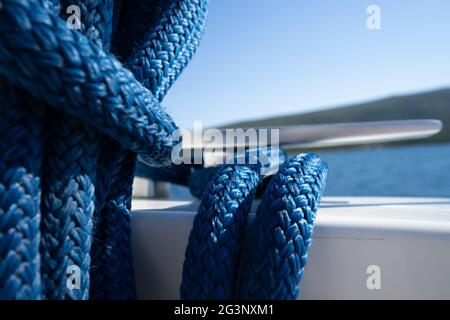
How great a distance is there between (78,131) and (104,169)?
0.20 feet

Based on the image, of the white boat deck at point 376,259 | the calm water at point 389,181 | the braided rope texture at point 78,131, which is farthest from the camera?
the calm water at point 389,181

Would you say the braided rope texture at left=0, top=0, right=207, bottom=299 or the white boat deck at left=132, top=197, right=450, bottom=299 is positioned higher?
the braided rope texture at left=0, top=0, right=207, bottom=299

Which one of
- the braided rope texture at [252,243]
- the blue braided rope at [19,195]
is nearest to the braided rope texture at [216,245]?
the braided rope texture at [252,243]

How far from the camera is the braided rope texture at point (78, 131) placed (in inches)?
12.0

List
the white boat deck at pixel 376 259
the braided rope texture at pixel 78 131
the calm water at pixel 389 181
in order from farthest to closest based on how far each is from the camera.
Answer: the calm water at pixel 389 181 → the white boat deck at pixel 376 259 → the braided rope texture at pixel 78 131

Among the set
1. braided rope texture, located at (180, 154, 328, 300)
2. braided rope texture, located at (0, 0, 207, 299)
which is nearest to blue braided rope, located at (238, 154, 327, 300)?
braided rope texture, located at (180, 154, 328, 300)

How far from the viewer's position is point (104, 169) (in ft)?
1.32

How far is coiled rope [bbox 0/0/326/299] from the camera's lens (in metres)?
0.31

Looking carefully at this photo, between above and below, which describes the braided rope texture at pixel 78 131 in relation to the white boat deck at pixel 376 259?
above

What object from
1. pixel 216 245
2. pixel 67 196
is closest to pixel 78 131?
pixel 67 196

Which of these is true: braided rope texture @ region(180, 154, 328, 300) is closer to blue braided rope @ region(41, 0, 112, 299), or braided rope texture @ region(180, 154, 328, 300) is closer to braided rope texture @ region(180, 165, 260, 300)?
braided rope texture @ region(180, 165, 260, 300)

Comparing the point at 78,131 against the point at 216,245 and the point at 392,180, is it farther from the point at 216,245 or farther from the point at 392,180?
the point at 392,180

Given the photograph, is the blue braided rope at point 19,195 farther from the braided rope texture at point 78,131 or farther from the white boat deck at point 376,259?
the white boat deck at point 376,259
